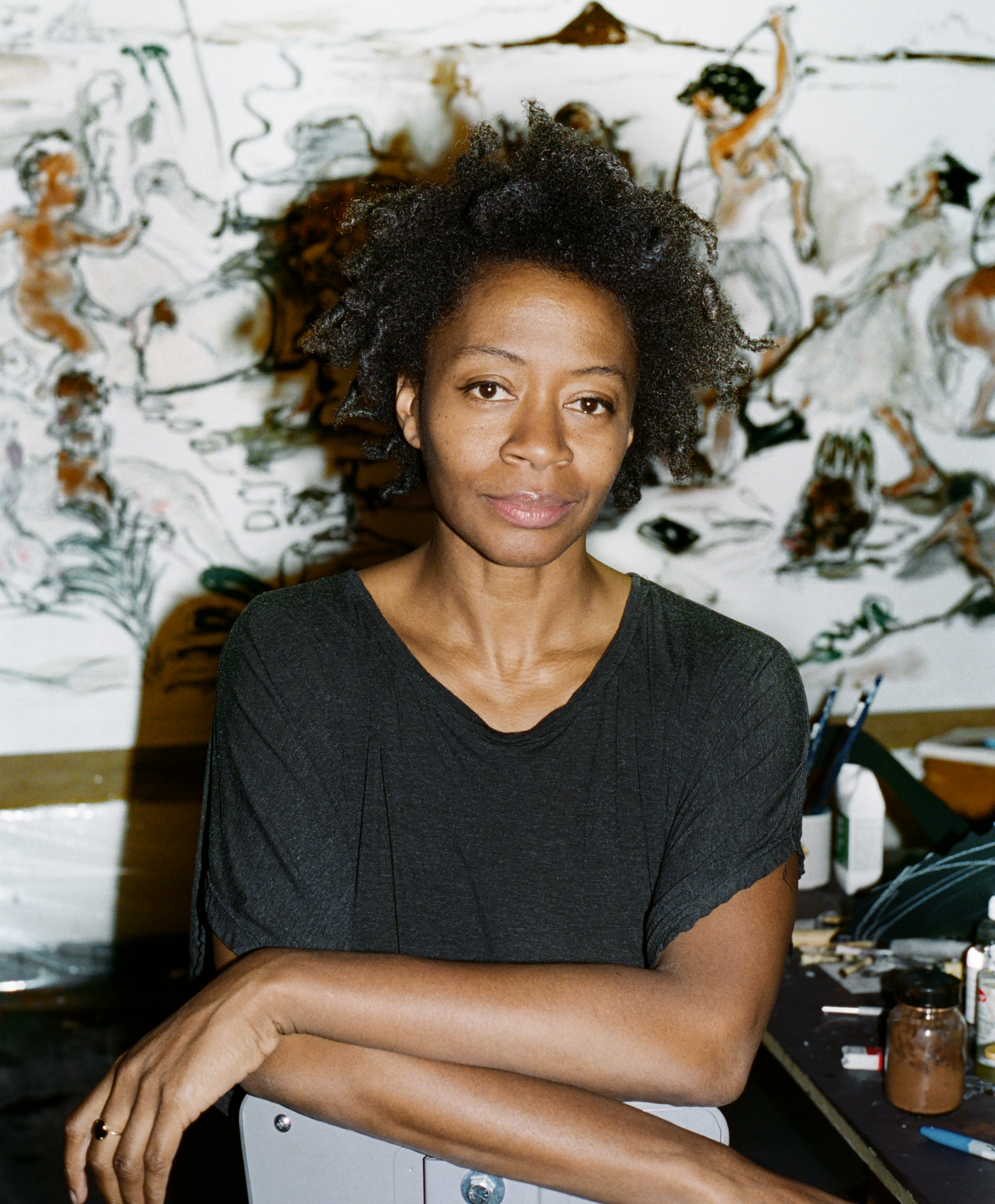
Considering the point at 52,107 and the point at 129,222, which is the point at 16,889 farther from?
the point at 52,107

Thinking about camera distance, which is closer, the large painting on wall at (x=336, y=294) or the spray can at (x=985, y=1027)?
the spray can at (x=985, y=1027)

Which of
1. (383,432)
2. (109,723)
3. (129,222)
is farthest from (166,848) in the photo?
(129,222)

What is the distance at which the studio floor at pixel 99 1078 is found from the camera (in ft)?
8.18

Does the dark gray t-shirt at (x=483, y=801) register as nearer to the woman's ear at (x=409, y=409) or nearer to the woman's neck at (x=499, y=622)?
the woman's neck at (x=499, y=622)

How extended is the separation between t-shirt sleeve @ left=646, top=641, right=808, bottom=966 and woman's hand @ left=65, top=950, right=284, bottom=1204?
0.42 m

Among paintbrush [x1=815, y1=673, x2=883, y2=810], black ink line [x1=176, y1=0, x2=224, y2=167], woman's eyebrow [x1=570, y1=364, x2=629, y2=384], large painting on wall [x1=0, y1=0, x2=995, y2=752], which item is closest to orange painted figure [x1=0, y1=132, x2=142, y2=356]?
large painting on wall [x1=0, y1=0, x2=995, y2=752]

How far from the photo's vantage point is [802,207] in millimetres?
2803

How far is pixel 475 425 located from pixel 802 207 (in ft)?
5.77

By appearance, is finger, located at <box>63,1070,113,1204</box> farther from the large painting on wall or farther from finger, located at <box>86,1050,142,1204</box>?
the large painting on wall

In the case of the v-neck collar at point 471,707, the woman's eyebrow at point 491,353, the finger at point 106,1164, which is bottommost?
the finger at point 106,1164

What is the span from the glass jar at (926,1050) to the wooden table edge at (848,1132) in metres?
0.07

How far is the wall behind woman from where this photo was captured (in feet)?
8.64

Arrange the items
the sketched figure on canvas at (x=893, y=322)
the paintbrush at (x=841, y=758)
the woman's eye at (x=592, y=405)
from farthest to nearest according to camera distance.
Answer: the sketched figure on canvas at (x=893, y=322) < the paintbrush at (x=841, y=758) < the woman's eye at (x=592, y=405)

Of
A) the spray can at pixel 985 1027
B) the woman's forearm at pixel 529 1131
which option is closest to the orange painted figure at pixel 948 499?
the spray can at pixel 985 1027
